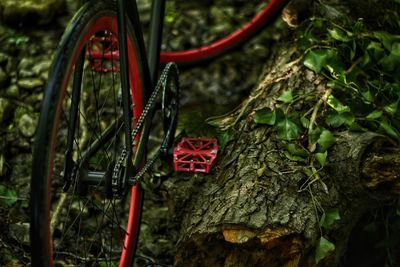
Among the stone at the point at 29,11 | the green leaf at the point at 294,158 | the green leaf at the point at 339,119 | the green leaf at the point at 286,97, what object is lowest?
the green leaf at the point at 294,158

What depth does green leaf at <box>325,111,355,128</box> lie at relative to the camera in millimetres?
2117

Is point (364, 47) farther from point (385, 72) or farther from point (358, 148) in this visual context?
point (358, 148)

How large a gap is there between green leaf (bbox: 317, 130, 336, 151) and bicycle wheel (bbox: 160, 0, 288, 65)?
115cm

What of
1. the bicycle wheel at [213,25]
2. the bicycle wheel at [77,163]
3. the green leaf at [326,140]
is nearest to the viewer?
the bicycle wheel at [77,163]

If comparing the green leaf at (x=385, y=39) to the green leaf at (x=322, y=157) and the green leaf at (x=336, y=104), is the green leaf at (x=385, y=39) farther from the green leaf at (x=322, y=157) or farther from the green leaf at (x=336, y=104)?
the green leaf at (x=322, y=157)

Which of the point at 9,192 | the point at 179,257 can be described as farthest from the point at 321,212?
the point at 9,192

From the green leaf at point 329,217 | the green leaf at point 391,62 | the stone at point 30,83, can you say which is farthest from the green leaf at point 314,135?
the stone at point 30,83

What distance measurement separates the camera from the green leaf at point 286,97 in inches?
89.3

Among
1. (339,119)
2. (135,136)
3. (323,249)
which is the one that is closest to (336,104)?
(339,119)

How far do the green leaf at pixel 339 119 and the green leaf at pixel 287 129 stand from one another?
0.11 m

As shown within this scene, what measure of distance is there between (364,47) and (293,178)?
70 centimetres

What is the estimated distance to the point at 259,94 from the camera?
2.42 m

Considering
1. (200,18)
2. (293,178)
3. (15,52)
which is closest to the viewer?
(293,178)

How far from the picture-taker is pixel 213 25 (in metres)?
3.43
